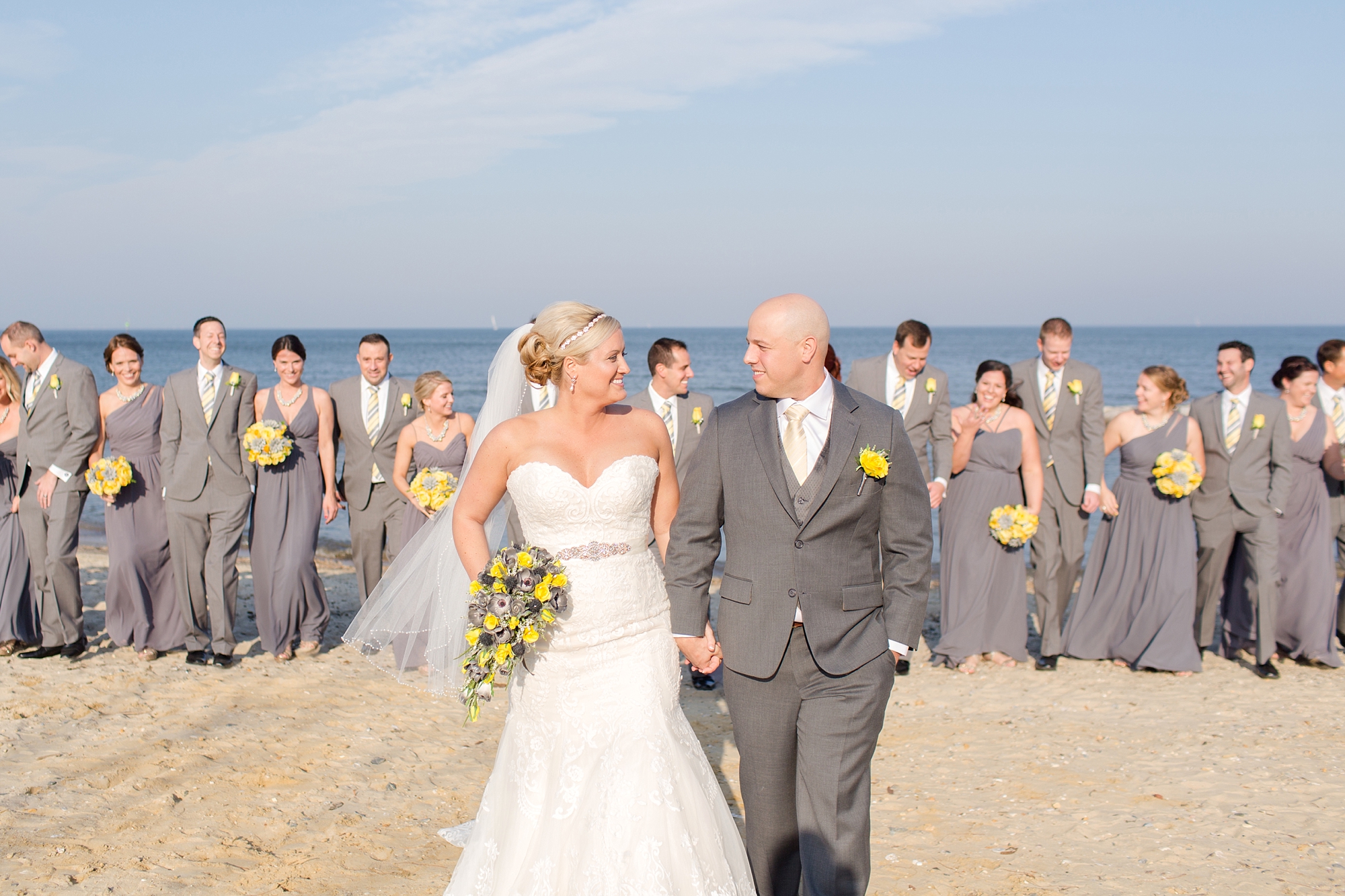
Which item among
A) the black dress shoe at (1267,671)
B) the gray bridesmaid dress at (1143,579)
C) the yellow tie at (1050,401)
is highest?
the yellow tie at (1050,401)

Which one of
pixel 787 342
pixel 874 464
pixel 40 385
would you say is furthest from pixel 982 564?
pixel 40 385

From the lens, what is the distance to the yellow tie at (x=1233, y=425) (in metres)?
8.69

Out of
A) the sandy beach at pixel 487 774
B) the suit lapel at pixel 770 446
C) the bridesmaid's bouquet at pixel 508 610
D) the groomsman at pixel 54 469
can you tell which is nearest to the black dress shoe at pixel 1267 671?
the sandy beach at pixel 487 774

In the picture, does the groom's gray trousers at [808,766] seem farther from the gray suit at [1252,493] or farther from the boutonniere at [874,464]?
the gray suit at [1252,493]

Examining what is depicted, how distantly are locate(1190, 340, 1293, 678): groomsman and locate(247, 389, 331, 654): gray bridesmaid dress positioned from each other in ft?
24.6

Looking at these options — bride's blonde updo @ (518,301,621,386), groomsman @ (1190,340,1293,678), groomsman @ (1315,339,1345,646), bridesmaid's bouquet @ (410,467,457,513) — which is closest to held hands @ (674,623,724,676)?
bride's blonde updo @ (518,301,621,386)

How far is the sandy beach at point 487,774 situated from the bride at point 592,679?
1177mm

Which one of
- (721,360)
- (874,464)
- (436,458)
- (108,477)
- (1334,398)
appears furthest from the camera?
(721,360)

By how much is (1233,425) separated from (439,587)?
6.79m

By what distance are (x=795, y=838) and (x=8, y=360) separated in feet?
26.7

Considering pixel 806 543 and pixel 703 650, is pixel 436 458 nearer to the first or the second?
pixel 703 650

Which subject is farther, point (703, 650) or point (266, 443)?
point (266, 443)

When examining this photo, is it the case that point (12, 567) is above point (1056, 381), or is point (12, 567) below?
below

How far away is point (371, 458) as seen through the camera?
8.94 m
